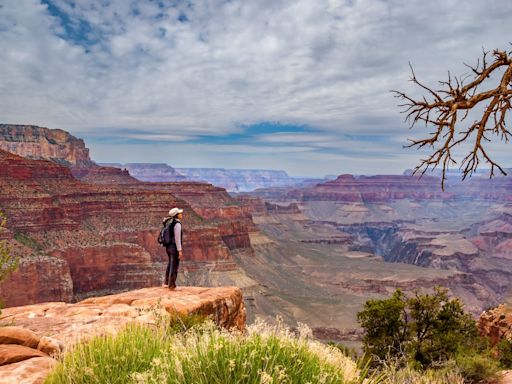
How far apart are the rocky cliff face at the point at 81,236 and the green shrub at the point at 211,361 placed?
57.9 meters

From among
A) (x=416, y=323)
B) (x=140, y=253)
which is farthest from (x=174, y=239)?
(x=140, y=253)

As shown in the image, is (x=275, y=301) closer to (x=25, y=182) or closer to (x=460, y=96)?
(x=25, y=182)

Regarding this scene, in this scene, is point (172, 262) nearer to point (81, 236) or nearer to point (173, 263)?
point (173, 263)

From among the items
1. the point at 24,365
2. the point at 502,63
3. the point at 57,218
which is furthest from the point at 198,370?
the point at 57,218

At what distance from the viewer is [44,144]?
164 m

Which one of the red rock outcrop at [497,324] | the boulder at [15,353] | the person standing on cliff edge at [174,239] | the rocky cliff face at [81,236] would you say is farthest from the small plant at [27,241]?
the boulder at [15,353]

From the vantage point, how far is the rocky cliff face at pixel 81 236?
62.2m

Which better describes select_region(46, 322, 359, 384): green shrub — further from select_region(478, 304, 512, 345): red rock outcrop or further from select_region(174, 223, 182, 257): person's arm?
select_region(478, 304, 512, 345): red rock outcrop

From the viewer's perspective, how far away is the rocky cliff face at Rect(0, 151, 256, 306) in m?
62.2

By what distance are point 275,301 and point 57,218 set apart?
163 feet

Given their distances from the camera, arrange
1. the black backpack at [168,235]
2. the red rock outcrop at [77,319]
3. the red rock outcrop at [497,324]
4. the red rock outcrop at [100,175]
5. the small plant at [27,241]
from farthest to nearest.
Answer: the red rock outcrop at [100,175] → the small plant at [27,241] → the red rock outcrop at [497,324] → the black backpack at [168,235] → the red rock outcrop at [77,319]

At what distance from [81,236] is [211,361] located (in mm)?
81524

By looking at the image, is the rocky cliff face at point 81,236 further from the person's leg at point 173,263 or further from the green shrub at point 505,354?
the green shrub at point 505,354

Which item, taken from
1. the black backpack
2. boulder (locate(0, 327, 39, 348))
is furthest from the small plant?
boulder (locate(0, 327, 39, 348))
